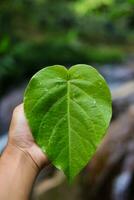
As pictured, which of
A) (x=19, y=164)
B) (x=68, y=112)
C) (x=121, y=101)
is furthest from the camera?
(x=121, y=101)

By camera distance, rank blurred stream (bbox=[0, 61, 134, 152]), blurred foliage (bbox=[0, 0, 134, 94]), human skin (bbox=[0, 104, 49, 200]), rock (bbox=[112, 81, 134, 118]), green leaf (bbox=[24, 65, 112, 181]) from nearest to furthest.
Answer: green leaf (bbox=[24, 65, 112, 181])
human skin (bbox=[0, 104, 49, 200])
rock (bbox=[112, 81, 134, 118])
blurred stream (bbox=[0, 61, 134, 152])
blurred foliage (bbox=[0, 0, 134, 94])

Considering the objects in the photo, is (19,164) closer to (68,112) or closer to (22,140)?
(22,140)

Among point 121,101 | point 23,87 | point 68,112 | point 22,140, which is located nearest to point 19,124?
point 22,140

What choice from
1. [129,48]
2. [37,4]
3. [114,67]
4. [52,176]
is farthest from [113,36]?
[52,176]

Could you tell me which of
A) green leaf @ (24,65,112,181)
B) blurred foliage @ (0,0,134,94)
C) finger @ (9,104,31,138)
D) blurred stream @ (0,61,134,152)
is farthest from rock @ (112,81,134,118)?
green leaf @ (24,65,112,181)

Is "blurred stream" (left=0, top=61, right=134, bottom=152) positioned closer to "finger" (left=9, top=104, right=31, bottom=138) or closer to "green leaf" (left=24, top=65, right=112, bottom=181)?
"finger" (left=9, top=104, right=31, bottom=138)
